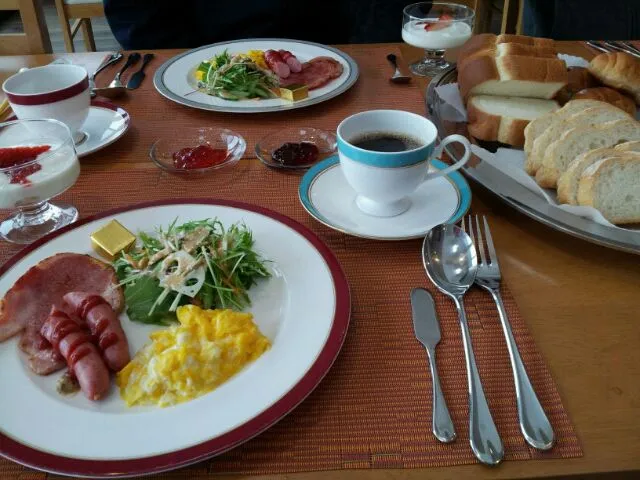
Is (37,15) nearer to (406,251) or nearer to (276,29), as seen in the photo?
(276,29)

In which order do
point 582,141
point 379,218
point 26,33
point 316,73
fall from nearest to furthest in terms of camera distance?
point 379,218
point 582,141
point 316,73
point 26,33

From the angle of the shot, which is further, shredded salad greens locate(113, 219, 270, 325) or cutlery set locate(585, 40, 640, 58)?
cutlery set locate(585, 40, 640, 58)

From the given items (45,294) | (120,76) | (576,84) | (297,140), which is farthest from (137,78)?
(576,84)

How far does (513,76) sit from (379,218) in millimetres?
832

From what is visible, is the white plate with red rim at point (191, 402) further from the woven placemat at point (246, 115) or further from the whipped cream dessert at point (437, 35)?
the whipped cream dessert at point (437, 35)

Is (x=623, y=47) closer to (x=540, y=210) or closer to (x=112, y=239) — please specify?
(x=540, y=210)

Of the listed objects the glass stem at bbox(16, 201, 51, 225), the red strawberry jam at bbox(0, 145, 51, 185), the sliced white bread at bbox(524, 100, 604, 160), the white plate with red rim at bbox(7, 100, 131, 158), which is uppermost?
the red strawberry jam at bbox(0, 145, 51, 185)

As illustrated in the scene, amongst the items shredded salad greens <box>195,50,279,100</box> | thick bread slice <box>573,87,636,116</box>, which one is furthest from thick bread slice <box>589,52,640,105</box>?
shredded salad greens <box>195,50,279,100</box>

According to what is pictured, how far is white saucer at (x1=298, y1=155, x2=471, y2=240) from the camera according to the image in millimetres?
1188

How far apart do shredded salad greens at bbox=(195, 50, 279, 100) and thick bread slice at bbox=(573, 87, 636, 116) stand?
3.35ft

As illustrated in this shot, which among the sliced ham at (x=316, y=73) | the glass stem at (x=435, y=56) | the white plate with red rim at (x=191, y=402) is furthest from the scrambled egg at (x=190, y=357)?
the glass stem at (x=435, y=56)

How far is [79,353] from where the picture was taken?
33.1 inches

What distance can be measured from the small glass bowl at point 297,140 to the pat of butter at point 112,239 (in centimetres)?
49

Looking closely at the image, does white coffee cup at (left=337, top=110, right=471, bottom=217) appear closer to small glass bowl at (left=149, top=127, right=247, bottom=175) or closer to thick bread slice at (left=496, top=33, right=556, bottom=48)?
small glass bowl at (left=149, top=127, right=247, bottom=175)
